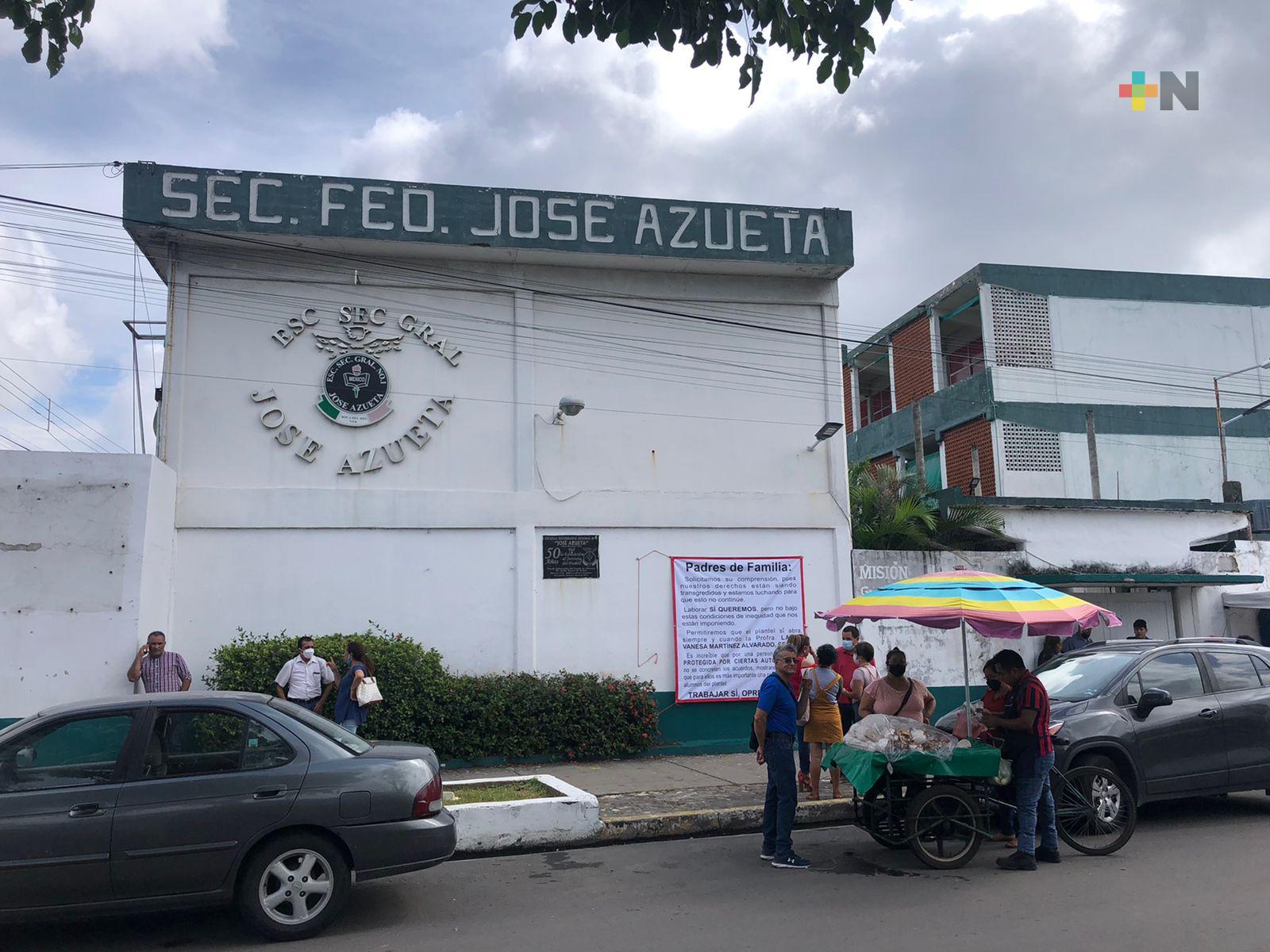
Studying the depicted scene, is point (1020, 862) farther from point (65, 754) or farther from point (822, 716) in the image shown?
point (65, 754)

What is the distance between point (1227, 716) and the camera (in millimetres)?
9234

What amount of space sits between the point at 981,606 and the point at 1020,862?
1935 mm

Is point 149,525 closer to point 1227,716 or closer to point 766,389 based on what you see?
point 766,389

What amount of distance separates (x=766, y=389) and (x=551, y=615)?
14.5 ft

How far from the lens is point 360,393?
13.6m

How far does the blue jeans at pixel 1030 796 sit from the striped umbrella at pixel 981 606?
80cm

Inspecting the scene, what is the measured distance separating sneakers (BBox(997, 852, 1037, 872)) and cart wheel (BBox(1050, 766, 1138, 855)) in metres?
0.62

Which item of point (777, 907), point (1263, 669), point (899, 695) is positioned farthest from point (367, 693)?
point (1263, 669)

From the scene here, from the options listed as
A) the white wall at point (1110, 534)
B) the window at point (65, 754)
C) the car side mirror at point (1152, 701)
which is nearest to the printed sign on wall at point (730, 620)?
the white wall at point (1110, 534)

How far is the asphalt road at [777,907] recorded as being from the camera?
6047 mm

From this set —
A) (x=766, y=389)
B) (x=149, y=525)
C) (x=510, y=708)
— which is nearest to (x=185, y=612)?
(x=149, y=525)

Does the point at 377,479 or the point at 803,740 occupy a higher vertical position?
the point at 377,479

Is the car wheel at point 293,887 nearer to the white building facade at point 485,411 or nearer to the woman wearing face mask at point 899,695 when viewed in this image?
the woman wearing face mask at point 899,695

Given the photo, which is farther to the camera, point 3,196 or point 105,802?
point 3,196
